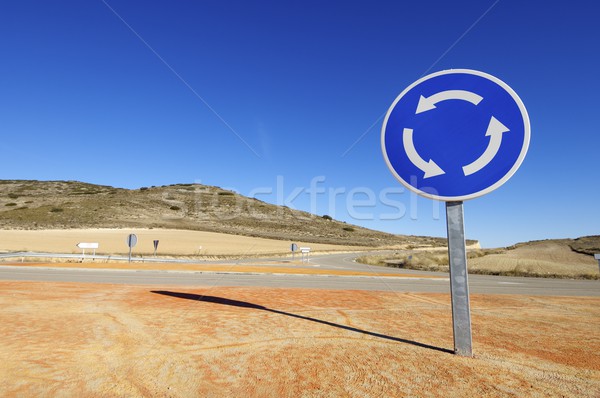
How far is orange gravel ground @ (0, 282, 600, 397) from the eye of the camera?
2543 mm

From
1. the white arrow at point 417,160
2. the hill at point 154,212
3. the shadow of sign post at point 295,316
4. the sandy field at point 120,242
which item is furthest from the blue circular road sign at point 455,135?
the hill at point 154,212

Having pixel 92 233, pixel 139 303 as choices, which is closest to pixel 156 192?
pixel 92 233

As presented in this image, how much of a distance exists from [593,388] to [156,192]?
136145 mm

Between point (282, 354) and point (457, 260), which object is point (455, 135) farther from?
point (282, 354)

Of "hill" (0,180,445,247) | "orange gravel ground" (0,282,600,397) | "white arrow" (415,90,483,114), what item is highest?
"hill" (0,180,445,247)

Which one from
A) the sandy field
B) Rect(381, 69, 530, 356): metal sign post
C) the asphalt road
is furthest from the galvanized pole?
the sandy field

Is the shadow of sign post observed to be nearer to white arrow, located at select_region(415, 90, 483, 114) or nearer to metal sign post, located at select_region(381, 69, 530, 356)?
metal sign post, located at select_region(381, 69, 530, 356)

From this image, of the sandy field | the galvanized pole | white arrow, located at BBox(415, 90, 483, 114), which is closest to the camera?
white arrow, located at BBox(415, 90, 483, 114)

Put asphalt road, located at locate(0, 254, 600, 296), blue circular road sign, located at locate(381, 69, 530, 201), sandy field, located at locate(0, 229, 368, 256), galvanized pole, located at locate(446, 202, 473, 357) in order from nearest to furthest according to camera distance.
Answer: blue circular road sign, located at locate(381, 69, 530, 201) → galvanized pole, located at locate(446, 202, 473, 357) → asphalt road, located at locate(0, 254, 600, 296) → sandy field, located at locate(0, 229, 368, 256)

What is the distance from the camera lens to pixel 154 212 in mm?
93562

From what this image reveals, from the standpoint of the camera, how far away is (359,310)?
6.25m

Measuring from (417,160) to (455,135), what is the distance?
0.48 m

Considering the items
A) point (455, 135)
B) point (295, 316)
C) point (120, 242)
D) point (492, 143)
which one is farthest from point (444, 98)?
point (120, 242)

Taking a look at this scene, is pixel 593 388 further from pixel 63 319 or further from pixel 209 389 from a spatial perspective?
pixel 63 319
